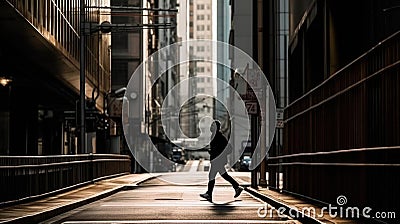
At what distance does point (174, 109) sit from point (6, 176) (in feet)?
362

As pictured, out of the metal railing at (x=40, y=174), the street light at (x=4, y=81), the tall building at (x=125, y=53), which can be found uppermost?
the tall building at (x=125, y=53)

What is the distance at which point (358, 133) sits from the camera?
49.7 ft

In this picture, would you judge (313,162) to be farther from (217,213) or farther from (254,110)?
(254,110)

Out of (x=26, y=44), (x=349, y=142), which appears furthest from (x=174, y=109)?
(x=349, y=142)

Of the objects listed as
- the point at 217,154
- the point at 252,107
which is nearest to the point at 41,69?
the point at 252,107

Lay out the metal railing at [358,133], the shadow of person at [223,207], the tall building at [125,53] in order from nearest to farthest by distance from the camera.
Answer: the metal railing at [358,133] → the shadow of person at [223,207] → the tall building at [125,53]

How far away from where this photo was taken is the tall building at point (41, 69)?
30906 millimetres

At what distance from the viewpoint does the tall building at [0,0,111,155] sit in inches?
1217

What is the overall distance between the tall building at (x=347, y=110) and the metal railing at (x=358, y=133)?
1 cm

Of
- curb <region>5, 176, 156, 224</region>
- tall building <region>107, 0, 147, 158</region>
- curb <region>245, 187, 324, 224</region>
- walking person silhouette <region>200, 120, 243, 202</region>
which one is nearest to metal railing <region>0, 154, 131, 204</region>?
curb <region>5, 176, 156, 224</region>

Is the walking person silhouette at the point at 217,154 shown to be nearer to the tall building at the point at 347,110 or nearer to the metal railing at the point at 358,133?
the tall building at the point at 347,110

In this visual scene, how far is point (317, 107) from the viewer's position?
19.9 metres

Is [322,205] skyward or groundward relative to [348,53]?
groundward
